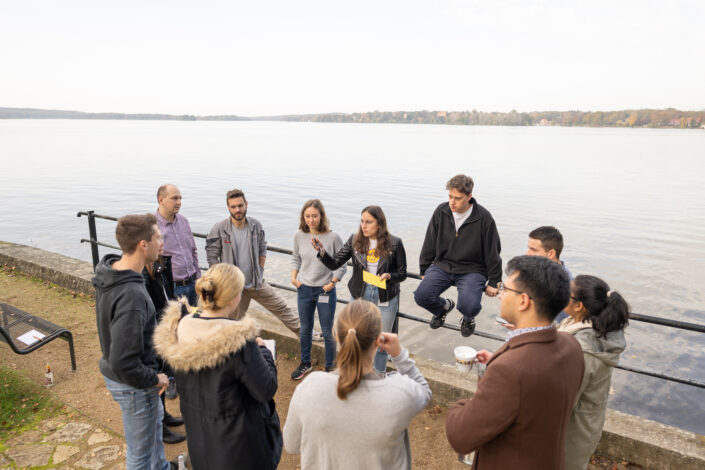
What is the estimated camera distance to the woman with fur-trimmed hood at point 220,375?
→ 2193mm

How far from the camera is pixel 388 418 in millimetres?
1824

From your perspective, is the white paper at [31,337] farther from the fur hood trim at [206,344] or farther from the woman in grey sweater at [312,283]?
the fur hood trim at [206,344]

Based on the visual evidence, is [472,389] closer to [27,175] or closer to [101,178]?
[101,178]

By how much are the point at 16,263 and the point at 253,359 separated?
7808 mm

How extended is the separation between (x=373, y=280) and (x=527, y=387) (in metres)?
2.57

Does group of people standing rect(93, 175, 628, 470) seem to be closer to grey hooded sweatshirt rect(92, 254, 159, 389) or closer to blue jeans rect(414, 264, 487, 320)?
grey hooded sweatshirt rect(92, 254, 159, 389)

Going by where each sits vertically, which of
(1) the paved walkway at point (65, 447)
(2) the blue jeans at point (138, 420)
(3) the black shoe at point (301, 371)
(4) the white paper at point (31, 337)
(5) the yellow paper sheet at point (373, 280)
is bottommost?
(1) the paved walkway at point (65, 447)

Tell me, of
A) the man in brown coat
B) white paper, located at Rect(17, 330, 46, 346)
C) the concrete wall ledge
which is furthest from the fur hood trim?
white paper, located at Rect(17, 330, 46, 346)

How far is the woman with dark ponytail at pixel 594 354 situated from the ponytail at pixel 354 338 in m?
1.37

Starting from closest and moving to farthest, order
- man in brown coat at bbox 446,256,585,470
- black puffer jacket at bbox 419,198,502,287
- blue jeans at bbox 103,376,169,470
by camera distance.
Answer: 1. man in brown coat at bbox 446,256,585,470
2. blue jeans at bbox 103,376,169,470
3. black puffer jacket at bbox 419,198,502,287

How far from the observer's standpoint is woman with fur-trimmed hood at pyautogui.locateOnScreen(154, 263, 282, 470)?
7.20 ft

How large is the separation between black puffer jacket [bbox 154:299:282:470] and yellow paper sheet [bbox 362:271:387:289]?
6.30 ft

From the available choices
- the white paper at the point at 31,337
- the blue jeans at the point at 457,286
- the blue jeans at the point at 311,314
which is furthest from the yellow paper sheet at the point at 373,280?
the white paper at the point at 31,337

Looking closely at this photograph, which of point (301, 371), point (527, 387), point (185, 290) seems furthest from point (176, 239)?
point (527, 387)
